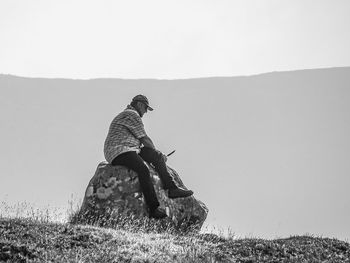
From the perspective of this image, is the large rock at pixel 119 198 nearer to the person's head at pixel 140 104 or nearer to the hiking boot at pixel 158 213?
the hiking boot at pixel 158 213

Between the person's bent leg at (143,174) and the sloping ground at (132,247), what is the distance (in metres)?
1.09

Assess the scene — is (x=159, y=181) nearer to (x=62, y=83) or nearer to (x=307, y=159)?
(x=307, y=159)

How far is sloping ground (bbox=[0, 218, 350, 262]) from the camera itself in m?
10.2

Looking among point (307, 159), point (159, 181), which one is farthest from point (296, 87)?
point (159, 181)

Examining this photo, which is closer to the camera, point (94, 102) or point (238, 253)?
point (238, 253)

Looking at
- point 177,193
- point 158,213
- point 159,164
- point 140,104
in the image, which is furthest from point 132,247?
point 140,104

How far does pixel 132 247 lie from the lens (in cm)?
1134

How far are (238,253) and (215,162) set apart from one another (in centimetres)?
8418

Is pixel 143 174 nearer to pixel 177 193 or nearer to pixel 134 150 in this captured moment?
pixel 134 150

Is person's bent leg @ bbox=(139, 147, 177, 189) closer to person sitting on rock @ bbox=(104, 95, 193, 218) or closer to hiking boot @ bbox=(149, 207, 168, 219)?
person sitting on rock @ bbox=(104, 95, 193, 218)

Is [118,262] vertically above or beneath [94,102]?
beneath

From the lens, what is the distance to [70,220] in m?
14.6

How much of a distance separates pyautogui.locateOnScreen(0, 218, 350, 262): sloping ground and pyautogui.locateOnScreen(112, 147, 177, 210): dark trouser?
1.16 metres

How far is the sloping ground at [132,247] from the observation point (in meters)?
10.2
